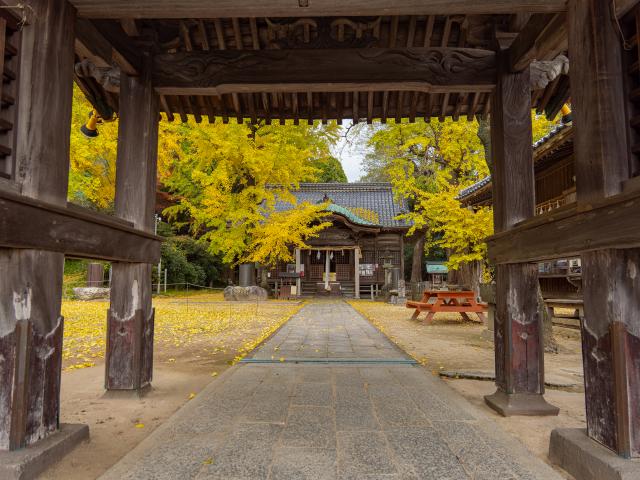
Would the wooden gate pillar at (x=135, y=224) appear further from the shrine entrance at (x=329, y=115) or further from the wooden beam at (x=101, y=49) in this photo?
the wooden beam at (x=101, y=49)

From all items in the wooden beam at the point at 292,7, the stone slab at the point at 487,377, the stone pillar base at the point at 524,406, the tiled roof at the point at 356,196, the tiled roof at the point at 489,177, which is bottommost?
the stone slab at the point at 487,377

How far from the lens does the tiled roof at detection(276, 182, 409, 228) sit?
26859 millimetres

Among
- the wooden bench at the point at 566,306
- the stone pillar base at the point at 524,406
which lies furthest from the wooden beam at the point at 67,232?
the wooden bench at the point at 566,306

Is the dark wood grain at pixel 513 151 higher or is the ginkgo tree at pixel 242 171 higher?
the ginkgo tree at pixel 242 171

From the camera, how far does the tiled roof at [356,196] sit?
88.1 feet

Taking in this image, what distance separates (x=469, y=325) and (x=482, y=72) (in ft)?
26.8

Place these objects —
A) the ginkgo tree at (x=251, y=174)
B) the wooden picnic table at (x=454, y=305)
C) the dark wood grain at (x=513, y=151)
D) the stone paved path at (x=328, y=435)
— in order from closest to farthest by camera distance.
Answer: the stone paved path at (x=328, y=435) → the dark wood grain at (x=513, y=151) → the wooden picnic table at (x=454, y=305) → the ginkgo tree at (x=251, y=174)

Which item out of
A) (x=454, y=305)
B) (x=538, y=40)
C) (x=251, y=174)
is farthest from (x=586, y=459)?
(x=251, y=174)

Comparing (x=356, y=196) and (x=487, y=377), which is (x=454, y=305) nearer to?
(x=487, y=377)

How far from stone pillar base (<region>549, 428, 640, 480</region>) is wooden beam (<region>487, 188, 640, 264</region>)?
113cm

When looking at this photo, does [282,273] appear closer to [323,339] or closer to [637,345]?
[323,339]

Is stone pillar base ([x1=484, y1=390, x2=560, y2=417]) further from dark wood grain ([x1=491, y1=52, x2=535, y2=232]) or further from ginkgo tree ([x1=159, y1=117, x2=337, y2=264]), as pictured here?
ginkgo tree ([x1=159, y1=117, x2=337, y2=264])

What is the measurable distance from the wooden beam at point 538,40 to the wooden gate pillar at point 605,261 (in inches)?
20.7

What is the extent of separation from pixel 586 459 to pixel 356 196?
1058 inches
